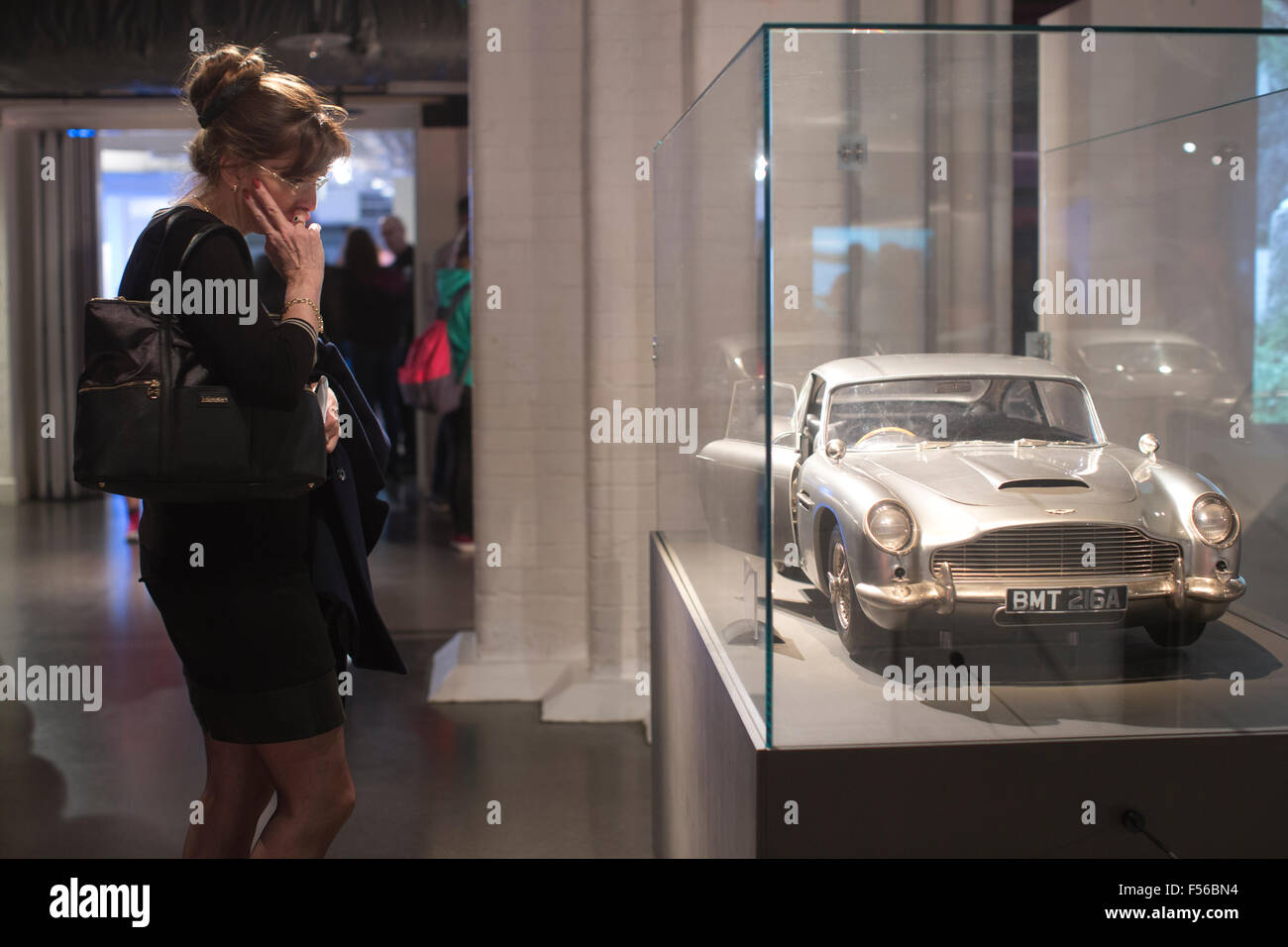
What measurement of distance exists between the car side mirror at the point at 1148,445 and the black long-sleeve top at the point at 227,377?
1.26 metres

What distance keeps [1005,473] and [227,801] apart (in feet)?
4.18

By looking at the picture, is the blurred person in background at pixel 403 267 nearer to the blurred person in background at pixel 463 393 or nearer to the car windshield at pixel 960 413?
the blurred person in background at pixel 463 393

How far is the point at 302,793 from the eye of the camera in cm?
169

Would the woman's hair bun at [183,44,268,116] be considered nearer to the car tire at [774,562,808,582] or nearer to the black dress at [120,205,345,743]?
the black dress at [120,205,345,743]

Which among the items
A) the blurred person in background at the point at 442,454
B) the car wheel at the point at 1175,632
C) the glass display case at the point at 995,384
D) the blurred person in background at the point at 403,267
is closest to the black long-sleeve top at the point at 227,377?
the glass display case at the point at 995,384

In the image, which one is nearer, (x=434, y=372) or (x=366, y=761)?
(x=366, y=761)

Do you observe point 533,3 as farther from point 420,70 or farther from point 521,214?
point 420,70

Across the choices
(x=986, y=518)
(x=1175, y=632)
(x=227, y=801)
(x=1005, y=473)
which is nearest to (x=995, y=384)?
(x=1005, y=473)

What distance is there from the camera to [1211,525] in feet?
5.65

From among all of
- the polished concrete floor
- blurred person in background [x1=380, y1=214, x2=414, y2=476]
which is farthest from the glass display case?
blurred person in background [x1=380, y1=214, x2=414, y2=476]

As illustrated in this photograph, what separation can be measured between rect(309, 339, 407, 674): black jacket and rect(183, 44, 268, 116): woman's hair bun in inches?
14.9

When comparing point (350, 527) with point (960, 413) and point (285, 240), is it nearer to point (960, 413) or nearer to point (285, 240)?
point (285, 240)

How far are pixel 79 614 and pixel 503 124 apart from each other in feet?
9.81
